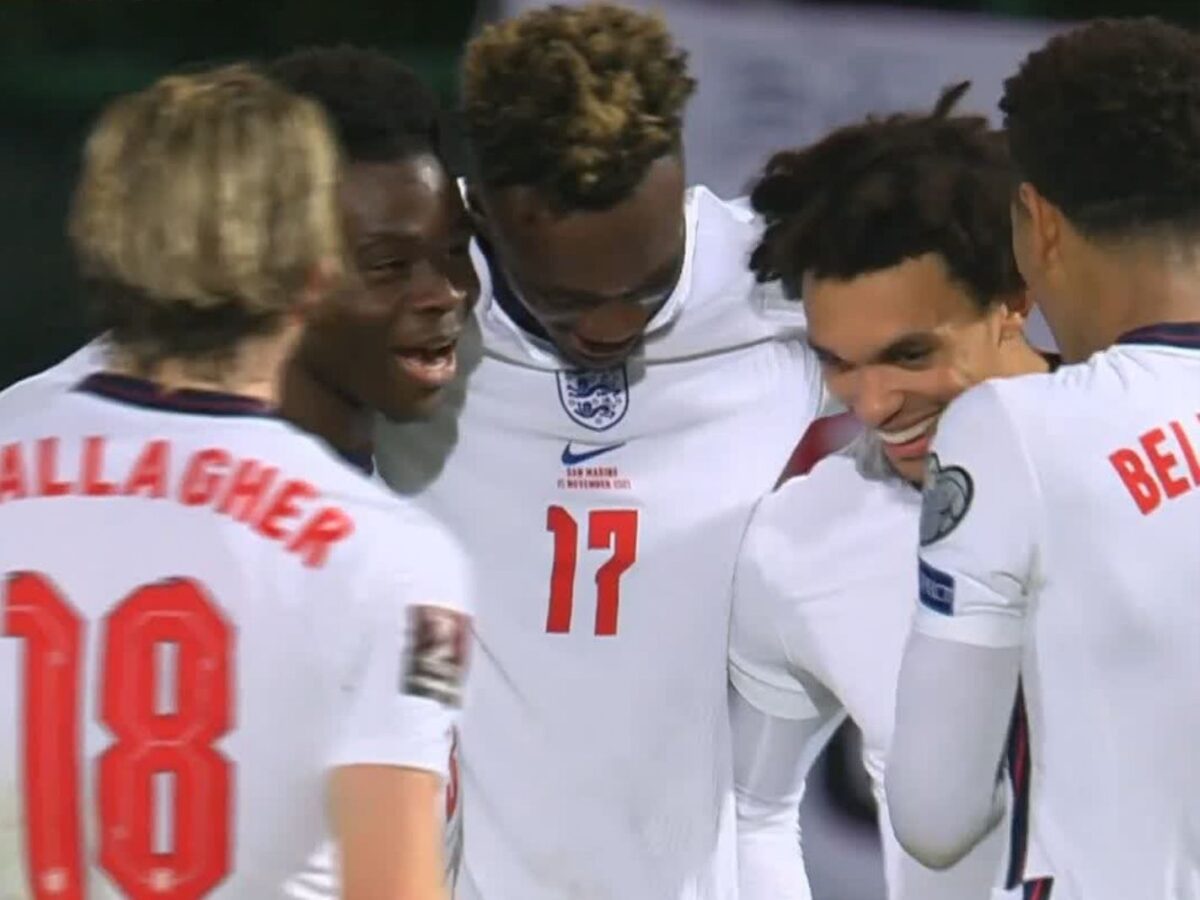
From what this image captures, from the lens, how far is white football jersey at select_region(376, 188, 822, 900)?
104 inches

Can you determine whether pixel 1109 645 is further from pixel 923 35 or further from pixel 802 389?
pixel 923 35

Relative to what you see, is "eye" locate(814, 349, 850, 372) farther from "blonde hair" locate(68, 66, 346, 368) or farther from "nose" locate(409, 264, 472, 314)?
"blonde hair" locate(68, 66, 346, 368)

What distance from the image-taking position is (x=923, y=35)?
3992mm

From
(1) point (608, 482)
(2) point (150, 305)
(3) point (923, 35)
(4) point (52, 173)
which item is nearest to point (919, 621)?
(2) point (150, 305)

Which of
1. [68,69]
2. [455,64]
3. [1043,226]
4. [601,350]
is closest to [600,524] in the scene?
[601,350]

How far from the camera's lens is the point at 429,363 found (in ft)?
8.20

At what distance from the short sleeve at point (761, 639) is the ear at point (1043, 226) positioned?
0.68m

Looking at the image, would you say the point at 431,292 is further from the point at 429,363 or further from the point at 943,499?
the point at 943,499

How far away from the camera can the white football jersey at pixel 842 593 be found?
96.6 inches

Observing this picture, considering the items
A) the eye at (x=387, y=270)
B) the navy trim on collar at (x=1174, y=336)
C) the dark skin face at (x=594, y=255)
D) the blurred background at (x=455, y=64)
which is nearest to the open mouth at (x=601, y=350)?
the dark skin face at (x=594, y=255)

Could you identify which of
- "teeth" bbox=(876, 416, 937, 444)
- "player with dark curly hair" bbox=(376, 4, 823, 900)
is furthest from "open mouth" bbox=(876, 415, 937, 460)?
"player with dark curly hair" bbox=(376, 4, 823, 900)

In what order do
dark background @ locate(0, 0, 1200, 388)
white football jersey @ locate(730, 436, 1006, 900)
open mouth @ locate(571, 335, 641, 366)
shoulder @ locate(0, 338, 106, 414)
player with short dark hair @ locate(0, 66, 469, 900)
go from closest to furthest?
player with short dark hair @ locate(0, 66, 469, 900)
shoulder @ locate(0, 338, 106, 414)
white football jersey @ locate(730, 436, 1006, 900)
open mouth @ locate(571, 335, 641, 366)
dark background @ locate(0, 0, 1200, 388)

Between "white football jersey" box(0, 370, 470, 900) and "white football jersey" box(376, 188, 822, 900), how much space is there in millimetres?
926

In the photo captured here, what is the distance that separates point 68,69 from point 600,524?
1.86 m
